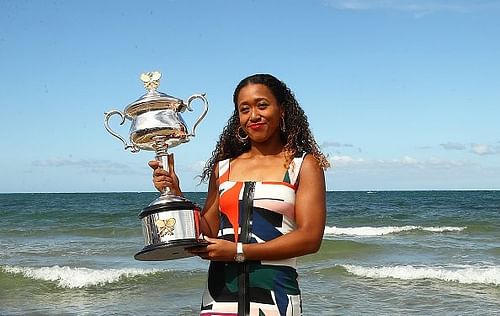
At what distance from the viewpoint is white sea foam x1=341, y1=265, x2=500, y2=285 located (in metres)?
11.1

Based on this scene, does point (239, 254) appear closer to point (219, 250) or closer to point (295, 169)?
point (219, 250)

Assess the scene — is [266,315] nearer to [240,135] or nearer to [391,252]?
[240,135]

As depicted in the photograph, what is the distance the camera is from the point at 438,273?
1152 cm

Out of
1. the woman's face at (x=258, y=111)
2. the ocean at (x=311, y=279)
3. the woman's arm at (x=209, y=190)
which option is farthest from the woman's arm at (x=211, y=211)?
the ocean at (x=311, y=279)

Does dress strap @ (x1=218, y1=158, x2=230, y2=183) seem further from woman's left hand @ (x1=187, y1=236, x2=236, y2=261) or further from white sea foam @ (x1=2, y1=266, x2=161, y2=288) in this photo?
white sea foam @ (x1=2, y1=266, x2=161, y2=288)

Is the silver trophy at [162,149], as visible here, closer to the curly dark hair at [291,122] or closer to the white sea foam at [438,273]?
the curly dark hair at [291,122]

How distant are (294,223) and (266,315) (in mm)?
336

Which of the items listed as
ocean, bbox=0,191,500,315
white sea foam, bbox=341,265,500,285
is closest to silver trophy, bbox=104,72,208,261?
ocean, bbox=0,191,500,315

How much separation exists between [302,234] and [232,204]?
276 millimetres

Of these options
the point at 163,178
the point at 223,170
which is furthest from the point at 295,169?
the point at 163,178

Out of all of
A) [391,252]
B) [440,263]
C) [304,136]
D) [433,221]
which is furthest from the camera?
[433,221]

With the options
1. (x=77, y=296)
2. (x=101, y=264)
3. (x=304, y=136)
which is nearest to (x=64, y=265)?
(x=101, y=264)

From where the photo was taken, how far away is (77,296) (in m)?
10.2

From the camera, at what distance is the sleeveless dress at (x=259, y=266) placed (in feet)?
8.00
